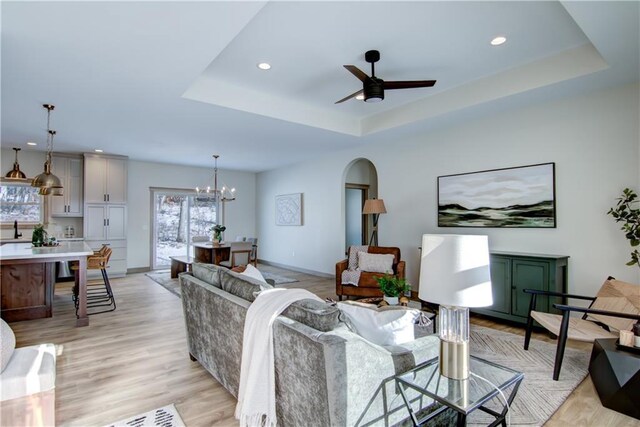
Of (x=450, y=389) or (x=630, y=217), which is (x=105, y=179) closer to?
(x=450, y=389)

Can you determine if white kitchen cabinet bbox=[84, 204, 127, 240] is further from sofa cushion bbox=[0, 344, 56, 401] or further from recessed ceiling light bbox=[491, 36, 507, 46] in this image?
recessed ceiling light bbox=[491, 36, 507, 46]

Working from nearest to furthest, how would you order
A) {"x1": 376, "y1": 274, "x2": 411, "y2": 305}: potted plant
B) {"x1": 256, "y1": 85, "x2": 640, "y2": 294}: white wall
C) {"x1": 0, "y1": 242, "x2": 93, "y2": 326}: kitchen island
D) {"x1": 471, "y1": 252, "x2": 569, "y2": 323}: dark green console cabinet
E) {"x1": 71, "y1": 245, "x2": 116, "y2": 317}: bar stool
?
{"x1": 376, "y1": 274, "x2": 411, "y2": 305}: potted plant < {"x1": 256, "y1": 85, "x2": 640, "y2": 294}: white wall < {"x1": 471, "y1": 252, "x2": 569, "y2": 323}: dark green console cabinet < {"x1": 0, "y1": 242, "x2": 93, "y2": 326}: kitchen island < {"x1": 71, "y1": 245, "x2": 116, "y2": 317}: bar stool

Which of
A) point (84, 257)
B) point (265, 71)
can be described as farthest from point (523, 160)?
point (84, 257)

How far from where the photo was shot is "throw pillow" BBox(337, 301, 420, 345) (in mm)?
1812

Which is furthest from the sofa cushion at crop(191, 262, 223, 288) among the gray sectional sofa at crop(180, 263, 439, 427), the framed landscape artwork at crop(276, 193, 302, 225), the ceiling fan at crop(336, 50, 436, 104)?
the framed landscape artwork at crop(276, 193, 302, 225)

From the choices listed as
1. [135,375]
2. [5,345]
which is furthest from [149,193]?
[5,345]

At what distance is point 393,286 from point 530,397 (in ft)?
4.55

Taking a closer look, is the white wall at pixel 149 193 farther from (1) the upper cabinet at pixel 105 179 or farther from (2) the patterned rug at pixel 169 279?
(2) the patterned rug at pixel 169 279

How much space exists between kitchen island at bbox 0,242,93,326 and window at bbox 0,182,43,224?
3145 mm

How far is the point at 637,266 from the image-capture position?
11.1 ft

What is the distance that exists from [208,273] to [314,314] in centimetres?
→ 142

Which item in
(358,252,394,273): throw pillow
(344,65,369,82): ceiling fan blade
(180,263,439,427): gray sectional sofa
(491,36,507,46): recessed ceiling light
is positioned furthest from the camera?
(358,252,394,273): throw pillow

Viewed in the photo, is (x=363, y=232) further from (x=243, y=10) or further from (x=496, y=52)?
(x=243, y=10)

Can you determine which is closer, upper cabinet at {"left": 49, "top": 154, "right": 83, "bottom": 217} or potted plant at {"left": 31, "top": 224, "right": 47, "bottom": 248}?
potted plant at {"left": 31, "top": 224, "right": 47, "bottom": 248}
